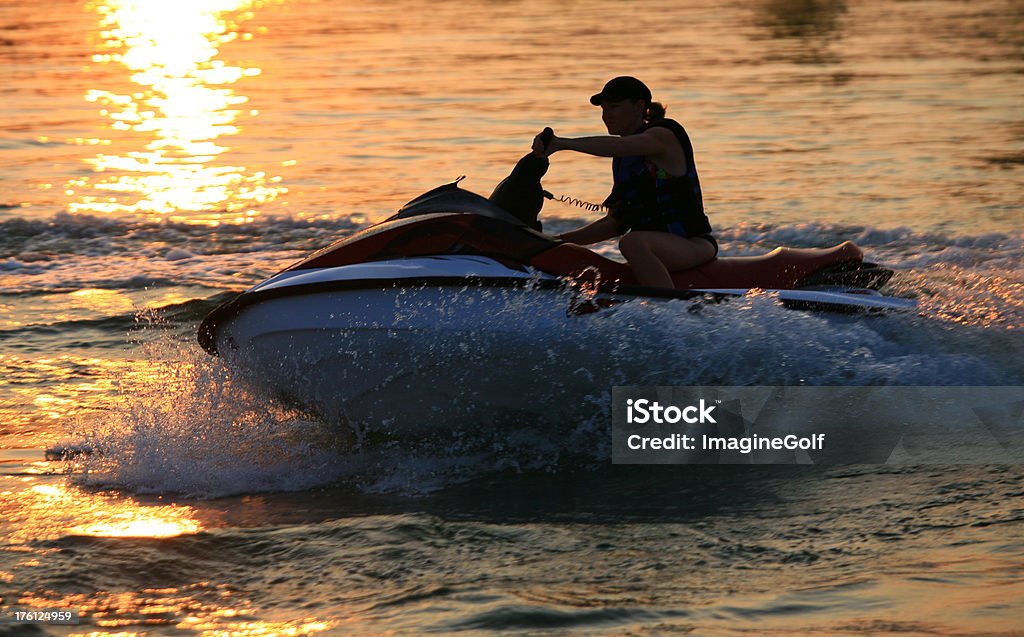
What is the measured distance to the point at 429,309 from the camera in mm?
5945

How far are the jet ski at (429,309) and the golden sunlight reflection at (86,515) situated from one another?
32.0 inches

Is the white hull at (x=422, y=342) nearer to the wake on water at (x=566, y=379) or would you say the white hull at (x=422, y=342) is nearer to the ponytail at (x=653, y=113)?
the wake on water at (x=566, y=379)

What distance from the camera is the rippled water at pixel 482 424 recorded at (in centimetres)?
474

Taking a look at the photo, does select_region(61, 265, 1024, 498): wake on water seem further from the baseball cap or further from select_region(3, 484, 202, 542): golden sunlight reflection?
the baseball cap

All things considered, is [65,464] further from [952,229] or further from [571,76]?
[571,76]

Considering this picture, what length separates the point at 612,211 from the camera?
672 centimetres

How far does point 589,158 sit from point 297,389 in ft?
31.7

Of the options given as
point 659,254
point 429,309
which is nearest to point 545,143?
point 659,254

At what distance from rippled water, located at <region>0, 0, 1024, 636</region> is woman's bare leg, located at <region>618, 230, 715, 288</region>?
0.75ft

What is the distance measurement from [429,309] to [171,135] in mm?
12927

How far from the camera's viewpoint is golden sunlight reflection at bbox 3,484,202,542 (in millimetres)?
5457

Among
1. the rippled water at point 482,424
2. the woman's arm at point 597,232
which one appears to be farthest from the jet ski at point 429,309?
the woman's arm at point 597,232

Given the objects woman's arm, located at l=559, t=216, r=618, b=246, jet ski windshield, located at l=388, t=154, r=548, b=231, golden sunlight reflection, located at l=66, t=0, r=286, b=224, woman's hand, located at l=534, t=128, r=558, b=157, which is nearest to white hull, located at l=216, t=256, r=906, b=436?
jet ski windshield, located at l=388, t=154, r=548, b=231

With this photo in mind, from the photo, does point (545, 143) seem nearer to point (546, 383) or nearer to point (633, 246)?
point (633, 246)
